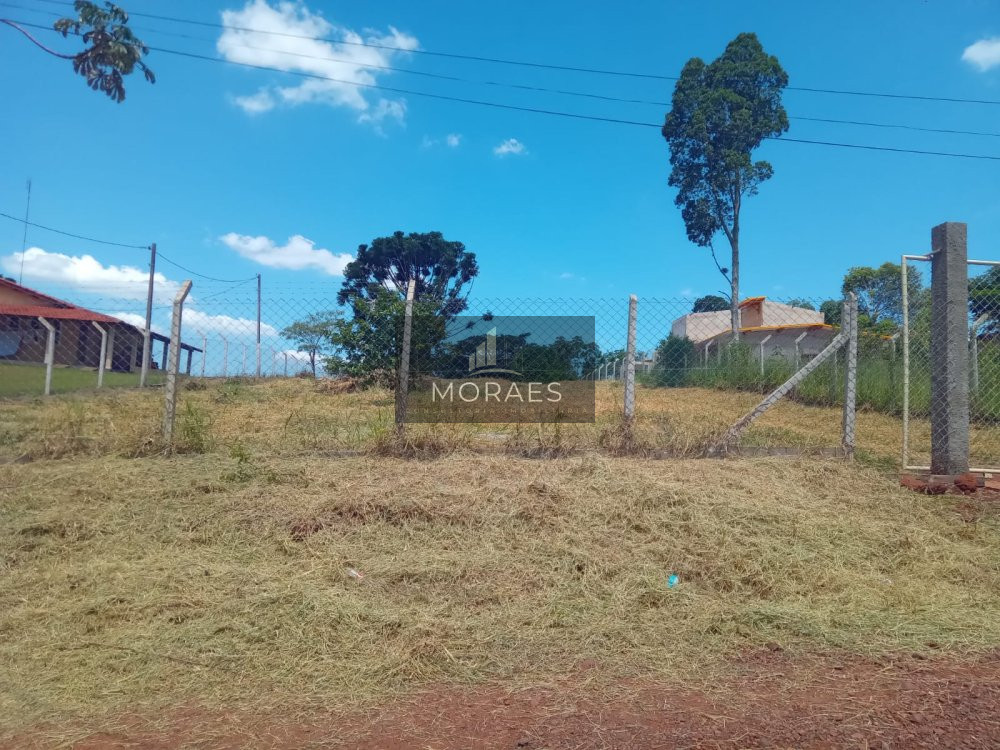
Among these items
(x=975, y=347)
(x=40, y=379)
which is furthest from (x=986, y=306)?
(x=40, y=379)

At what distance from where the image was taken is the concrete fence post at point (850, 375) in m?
5.73

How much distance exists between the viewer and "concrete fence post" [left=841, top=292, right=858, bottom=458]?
5730mm

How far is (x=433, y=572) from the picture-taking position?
3.49 meters

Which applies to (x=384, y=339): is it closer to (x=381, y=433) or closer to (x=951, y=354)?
(x=381, y=433)

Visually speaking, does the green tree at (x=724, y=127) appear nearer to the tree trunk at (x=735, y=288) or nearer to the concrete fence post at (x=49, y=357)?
the tree trunk at (x=735, y=288)

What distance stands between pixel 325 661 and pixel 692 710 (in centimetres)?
153

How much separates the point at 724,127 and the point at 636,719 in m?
24.8

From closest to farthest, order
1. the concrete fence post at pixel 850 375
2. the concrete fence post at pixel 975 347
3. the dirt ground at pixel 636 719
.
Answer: the dirt ground at pixel 636 719
the concrete fence post at pixel 850 375
the concrete fence post at pixel 975 347

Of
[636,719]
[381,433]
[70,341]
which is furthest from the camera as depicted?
[70,341]

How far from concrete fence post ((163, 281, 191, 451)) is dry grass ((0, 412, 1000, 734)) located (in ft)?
0.87

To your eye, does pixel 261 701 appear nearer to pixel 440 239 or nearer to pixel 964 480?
pixel 964 480

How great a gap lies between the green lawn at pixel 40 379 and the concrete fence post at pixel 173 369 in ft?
16.7

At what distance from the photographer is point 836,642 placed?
292 cm

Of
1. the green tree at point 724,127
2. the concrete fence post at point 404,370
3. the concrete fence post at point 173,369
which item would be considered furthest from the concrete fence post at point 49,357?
the green tree at point 724,127
